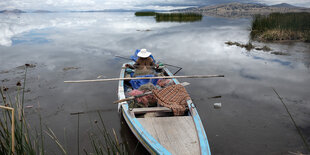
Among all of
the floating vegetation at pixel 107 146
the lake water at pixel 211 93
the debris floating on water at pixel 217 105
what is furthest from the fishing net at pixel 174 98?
the debris floating on water at pixel 217 105

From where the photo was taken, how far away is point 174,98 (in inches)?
196

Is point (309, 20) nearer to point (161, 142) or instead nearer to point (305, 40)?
point (305, 40)

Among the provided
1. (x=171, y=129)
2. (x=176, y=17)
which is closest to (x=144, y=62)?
(x=171, y=129)

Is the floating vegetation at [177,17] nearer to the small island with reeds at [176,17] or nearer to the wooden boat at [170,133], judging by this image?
the small island with reeds at [176,17]

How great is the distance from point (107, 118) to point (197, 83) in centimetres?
399

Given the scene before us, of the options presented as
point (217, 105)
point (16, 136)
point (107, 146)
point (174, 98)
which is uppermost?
point (16, 136)

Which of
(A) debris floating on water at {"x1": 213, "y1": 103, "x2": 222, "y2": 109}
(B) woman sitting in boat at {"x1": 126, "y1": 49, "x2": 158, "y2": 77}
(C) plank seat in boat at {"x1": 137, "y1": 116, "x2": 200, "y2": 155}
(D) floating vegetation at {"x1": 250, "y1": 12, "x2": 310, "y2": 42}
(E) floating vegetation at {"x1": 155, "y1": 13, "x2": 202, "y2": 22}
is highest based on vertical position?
(E) floating vegetation at {"x1": 155, "y1": 13, "x2": 202, "y2": 22}

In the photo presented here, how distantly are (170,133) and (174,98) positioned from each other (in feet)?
4.37

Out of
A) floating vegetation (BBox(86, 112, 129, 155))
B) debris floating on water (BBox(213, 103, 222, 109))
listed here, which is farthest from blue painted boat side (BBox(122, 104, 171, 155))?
debris floating on water (BBox(213, 103, 222, 109))

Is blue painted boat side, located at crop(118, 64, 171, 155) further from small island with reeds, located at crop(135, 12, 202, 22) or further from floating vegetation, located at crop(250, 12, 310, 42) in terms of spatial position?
small island with reeds, located at crop(135, 12, 202, 22)

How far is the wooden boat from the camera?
336cm

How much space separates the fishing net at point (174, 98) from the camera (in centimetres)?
458

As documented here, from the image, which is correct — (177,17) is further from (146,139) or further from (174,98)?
(146,139)

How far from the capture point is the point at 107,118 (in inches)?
220
